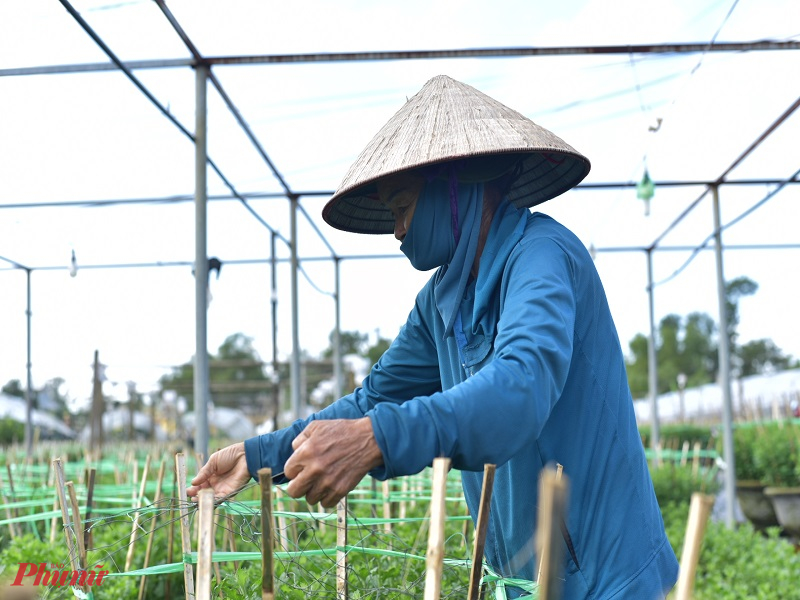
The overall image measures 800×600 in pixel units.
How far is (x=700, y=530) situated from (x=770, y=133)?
6063mm

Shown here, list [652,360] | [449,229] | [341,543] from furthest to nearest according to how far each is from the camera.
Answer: [652,360] → [341,543] → [449,229]

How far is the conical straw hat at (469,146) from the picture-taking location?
4.88 feet

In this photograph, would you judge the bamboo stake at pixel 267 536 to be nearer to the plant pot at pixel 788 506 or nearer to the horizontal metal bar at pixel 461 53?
the horizontal metal bar at pixel 461 53

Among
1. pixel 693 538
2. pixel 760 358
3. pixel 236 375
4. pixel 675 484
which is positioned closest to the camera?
pixel 693 538

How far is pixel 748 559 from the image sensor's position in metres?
5.57

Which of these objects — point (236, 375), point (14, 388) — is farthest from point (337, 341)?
point (14, 388)

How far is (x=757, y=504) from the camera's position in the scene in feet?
32.8

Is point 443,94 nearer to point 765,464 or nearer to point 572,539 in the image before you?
point 572,539

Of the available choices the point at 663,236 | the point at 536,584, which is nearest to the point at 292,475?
the point at 536,584

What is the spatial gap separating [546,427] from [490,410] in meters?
0.43

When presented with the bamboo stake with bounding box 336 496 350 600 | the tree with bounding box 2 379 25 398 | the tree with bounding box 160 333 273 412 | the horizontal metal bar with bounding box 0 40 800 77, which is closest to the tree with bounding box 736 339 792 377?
the tree with bounding box 160 333 273 412

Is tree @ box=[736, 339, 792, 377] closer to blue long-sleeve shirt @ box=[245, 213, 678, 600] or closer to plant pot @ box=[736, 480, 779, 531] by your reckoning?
plant pot @ box=[736, 480, 779, 531]

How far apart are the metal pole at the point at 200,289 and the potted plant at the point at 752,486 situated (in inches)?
268

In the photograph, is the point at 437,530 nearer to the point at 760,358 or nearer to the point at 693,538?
the point at 693,538
